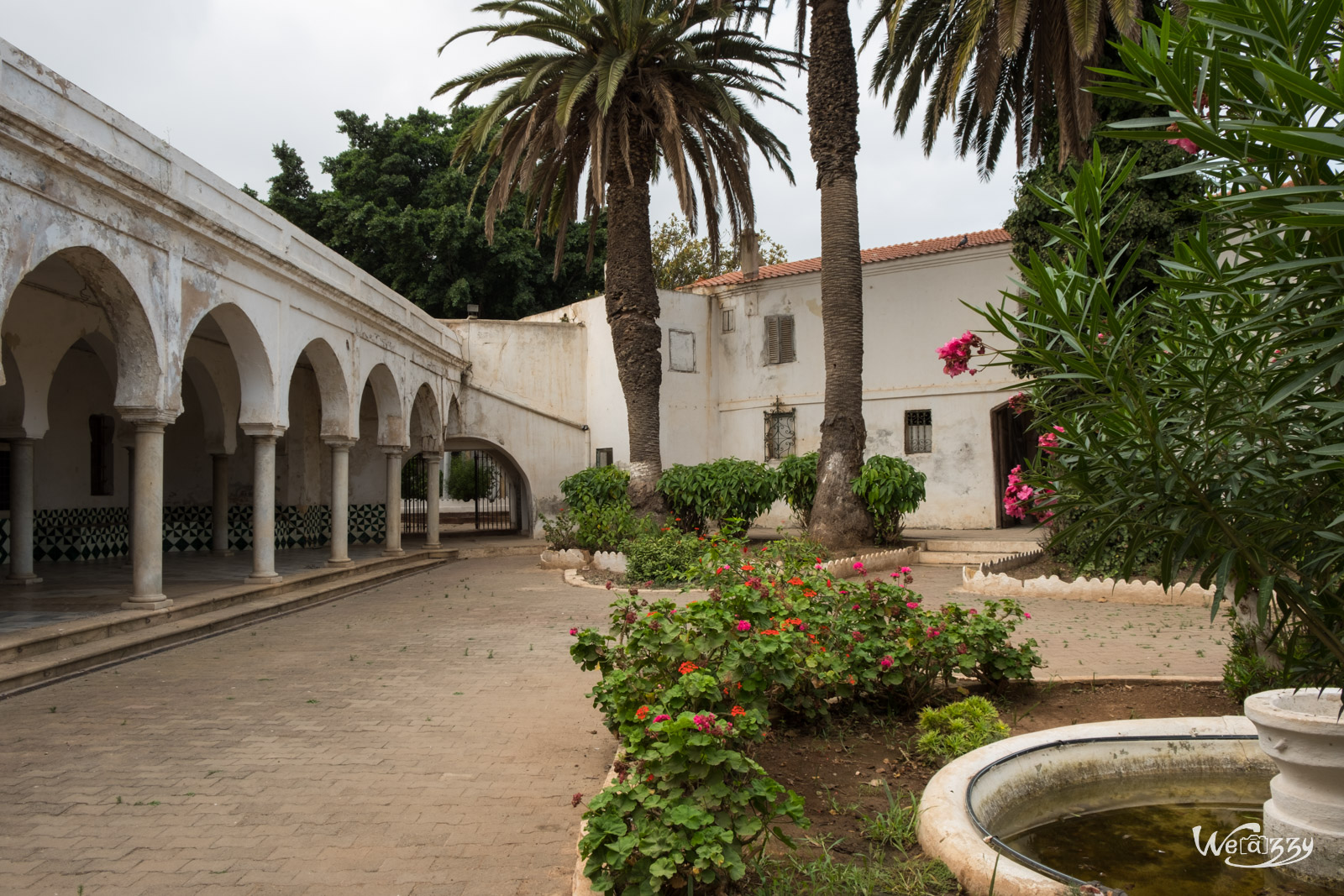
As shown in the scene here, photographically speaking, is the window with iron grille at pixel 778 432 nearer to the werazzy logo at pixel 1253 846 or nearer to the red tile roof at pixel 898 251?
the red tile roof at pixel 898 251

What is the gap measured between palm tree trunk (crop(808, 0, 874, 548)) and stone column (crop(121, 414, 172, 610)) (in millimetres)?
9294

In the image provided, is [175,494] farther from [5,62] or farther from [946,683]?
[946,683]

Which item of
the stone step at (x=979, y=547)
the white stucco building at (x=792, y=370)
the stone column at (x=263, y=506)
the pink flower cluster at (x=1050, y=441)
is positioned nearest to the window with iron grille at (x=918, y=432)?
the white stucco building at (x=792, y=370)

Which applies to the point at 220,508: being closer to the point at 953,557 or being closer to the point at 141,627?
the point at 141,627

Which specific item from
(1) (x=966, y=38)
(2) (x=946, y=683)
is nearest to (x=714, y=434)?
(1) (x=966, y=38)

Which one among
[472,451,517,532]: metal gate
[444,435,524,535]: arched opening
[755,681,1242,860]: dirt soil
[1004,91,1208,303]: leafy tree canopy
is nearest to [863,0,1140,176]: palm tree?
[1004,91,1208,303]: leafy tree canopy

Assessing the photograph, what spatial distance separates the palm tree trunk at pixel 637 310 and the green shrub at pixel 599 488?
121 centimetres

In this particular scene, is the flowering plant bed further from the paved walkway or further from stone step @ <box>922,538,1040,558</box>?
stone step @ <box>922,538,1040,558</box>

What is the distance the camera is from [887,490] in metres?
14.4

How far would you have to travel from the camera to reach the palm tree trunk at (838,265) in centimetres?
1462

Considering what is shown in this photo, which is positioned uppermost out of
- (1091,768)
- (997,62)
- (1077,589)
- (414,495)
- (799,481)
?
(997,62)

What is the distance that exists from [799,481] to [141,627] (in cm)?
1044

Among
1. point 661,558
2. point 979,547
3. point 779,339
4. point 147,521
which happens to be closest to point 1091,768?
point 147,521

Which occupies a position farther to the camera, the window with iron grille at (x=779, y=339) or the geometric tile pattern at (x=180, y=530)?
the window with iron grille at (x=779, y=339)
